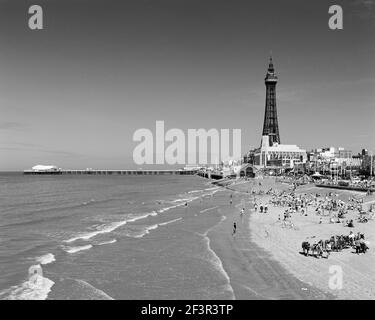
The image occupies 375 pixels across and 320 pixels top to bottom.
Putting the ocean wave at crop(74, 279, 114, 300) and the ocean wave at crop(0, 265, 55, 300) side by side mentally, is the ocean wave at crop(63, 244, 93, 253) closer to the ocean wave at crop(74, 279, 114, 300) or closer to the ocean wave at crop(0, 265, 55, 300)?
the ocean wave at crop(0, 265, 55, 300)

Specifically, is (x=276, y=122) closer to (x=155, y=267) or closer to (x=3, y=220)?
(x=3, y=220)

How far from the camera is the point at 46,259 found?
775 inches

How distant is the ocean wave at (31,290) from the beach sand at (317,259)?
863 centimetres

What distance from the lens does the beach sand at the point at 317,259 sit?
14727 mm

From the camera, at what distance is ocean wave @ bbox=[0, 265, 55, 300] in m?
14.1

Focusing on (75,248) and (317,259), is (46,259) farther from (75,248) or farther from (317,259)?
(317,259)

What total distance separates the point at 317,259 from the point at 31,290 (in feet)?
40.8

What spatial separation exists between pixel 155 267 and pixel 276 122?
157 metres

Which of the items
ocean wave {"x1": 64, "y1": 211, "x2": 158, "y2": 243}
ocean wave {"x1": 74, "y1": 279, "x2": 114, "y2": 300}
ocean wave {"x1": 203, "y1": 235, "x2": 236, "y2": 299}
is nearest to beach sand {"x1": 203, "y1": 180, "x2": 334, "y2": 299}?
ocean wave {"x1": 203, "y1": 235, "x2": 236, "y2": 299}

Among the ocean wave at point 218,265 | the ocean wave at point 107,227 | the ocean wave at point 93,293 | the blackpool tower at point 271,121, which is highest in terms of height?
the blackpool tower at point 271,121

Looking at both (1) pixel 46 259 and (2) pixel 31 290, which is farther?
(1) pixel 46 259

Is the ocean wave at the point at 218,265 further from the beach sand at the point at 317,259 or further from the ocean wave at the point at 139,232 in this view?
the ocean wave at the point at 139,232

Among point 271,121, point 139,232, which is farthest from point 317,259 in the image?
point 271,121

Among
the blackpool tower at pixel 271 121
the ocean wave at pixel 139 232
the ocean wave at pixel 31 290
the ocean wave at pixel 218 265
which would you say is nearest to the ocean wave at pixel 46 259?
the ocean wave at pixel 31 290
